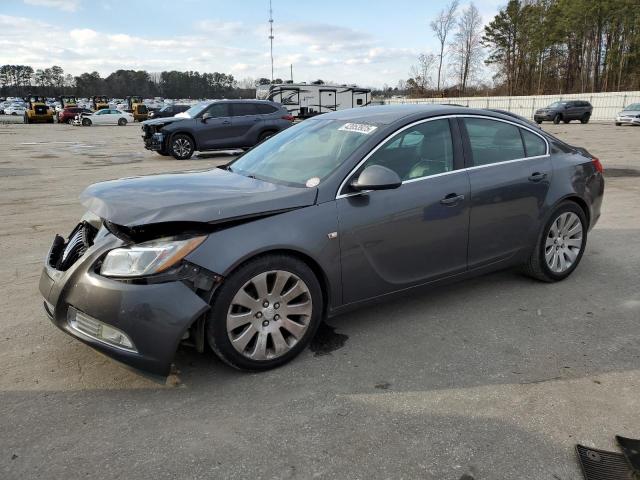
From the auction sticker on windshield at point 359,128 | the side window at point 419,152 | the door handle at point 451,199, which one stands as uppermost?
the auction sticker on windshield at point 359,128

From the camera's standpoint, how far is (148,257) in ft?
9.43

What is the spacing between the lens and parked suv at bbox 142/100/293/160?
15.9 m

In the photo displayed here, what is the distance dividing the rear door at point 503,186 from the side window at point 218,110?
13167 mm

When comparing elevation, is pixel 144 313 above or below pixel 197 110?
below

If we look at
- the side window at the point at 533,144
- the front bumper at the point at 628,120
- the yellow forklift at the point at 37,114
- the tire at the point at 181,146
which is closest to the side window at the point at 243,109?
the tire at the point at 181,146

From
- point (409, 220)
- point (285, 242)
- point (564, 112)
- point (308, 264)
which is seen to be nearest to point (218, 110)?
point (409, 220)

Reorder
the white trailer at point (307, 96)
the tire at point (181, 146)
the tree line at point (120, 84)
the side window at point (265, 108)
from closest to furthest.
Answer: the tire at point (181, 146) → the side window at point (265, 108) → the white trailer at point (307, 96) → the tree line at point (120, 84)

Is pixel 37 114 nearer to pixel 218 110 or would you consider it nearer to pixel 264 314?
pixel 218 110

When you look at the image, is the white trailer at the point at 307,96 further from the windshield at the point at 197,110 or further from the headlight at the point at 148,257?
the headlight at the point at 148,257

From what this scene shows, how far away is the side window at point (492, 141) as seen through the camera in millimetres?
4172

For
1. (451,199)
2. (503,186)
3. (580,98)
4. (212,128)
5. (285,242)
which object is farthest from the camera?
(580,98)

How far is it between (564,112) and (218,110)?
2878 centimetres

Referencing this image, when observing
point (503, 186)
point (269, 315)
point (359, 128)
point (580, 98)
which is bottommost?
point (269, 315)

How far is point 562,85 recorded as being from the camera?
231ft
